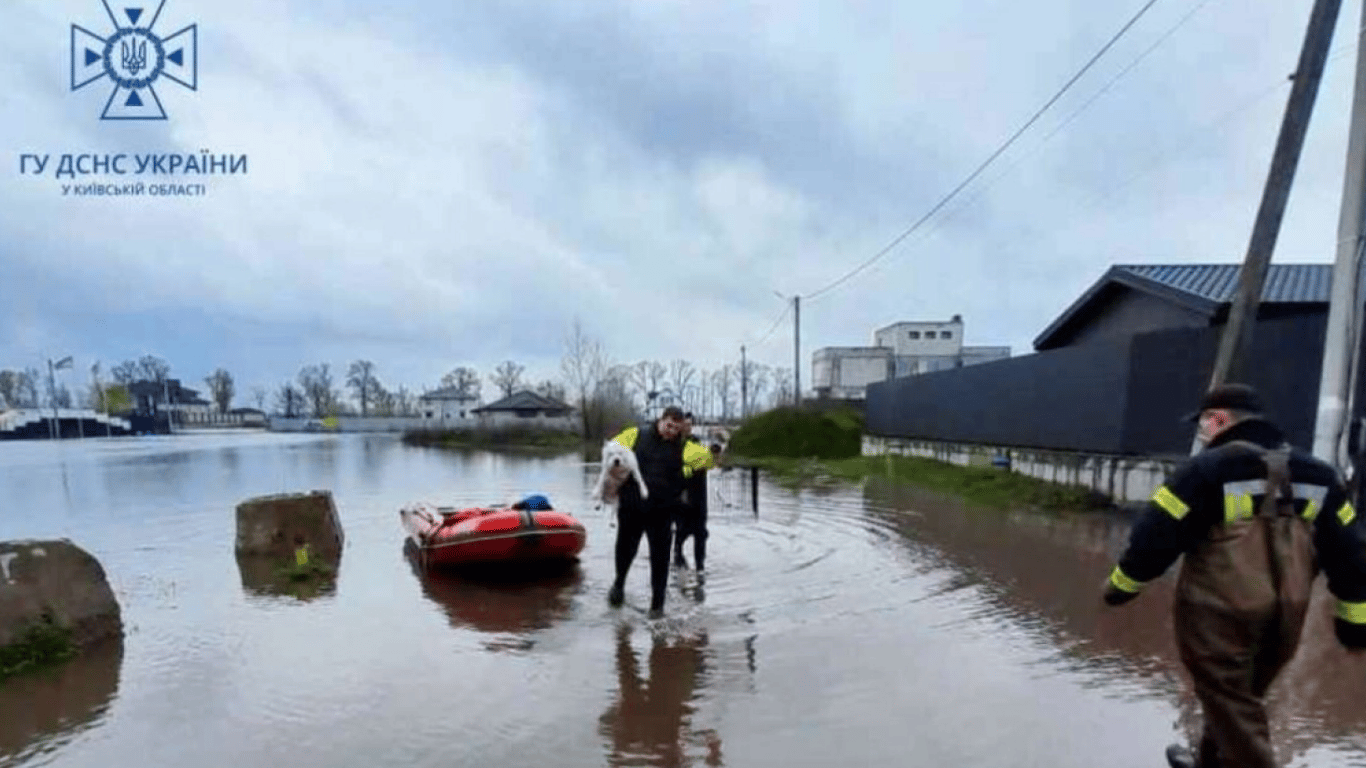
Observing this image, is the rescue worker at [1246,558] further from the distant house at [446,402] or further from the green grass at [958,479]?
the distant house at [446,402]

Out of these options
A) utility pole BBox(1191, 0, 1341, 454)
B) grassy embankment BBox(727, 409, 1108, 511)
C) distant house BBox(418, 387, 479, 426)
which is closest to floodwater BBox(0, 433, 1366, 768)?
utility pole BBox(1191, 0, 1341, 454)

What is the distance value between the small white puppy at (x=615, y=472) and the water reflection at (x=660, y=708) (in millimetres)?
1291

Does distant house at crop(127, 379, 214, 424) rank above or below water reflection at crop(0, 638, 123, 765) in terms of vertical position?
above

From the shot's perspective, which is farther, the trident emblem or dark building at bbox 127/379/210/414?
dark building at bbox 127/379/210/414

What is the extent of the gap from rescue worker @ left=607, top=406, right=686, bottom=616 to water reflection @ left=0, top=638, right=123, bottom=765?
11.5ft

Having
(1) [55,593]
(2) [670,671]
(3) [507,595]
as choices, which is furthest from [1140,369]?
(1) [55,593]

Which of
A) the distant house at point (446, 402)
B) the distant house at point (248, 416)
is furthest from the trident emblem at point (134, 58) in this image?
the distant house at point (248, 416)

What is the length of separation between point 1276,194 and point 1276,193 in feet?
0.03

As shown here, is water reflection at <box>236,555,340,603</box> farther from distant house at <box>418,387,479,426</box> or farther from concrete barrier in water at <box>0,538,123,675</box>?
distant house at <box>418,387,479,426</box>

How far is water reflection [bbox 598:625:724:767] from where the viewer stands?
4.04 metres

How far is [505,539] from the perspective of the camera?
8.45 m

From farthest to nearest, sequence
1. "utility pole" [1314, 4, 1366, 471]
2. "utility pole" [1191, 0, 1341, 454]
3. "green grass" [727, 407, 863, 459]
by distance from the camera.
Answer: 1. "green grass" [727, 407, 863, 459]
2. "utility pole" [1191, 0, 1341, 454]
3. "utility pole" [1314, 4, 1366, 471]

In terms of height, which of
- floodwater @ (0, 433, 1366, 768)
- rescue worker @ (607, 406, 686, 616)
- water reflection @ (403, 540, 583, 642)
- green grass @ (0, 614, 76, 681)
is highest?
rescue worker @ (607, 406, 686, 616)

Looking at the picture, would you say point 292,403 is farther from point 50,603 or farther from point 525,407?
point 50,603
